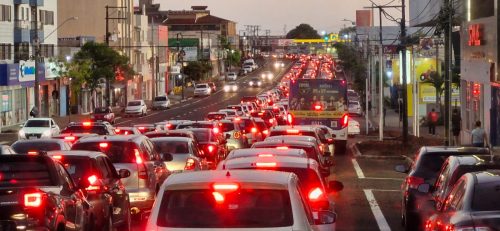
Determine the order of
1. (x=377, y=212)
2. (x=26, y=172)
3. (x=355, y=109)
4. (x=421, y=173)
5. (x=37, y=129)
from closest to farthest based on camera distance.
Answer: (x=26, y=172) → (x=421, y=173) → (x=377, y=212) → (x=37, y=129) → (x=355, y=109)

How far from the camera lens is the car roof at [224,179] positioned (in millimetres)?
9719

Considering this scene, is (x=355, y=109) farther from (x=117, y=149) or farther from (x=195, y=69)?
(x=117, y=149)

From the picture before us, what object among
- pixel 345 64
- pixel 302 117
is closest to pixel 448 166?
pixel 302 117

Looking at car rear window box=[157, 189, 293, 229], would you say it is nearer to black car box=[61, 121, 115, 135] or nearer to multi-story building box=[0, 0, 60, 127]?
black car box=[61, 121, 115, 135]

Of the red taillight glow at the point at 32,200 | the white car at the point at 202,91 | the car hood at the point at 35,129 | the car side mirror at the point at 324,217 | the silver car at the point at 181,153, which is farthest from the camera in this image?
the white car at the point at 202,91

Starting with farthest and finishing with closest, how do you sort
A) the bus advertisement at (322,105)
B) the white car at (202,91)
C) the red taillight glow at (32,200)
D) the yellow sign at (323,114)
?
the white car at (202,91) < the yellow sign at (323,114) < the bus advertisement at (322,105) < the red taillight glow at (32,200)

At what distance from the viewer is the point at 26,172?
1355 cm

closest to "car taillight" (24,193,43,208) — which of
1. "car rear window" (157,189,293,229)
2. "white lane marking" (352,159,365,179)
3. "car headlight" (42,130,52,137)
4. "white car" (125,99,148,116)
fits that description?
"car rear window" (157,189,293,229)

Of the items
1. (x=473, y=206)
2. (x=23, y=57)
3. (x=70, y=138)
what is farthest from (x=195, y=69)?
(x=473, y=206)

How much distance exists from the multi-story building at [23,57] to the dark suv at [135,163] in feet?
160

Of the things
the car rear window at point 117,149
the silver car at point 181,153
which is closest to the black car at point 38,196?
the car rear window at point 117,149

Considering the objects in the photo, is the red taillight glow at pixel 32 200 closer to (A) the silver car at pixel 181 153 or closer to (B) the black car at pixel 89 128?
(A) the silver car at pixel 181 153

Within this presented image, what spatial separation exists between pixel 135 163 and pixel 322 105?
27.5 metres

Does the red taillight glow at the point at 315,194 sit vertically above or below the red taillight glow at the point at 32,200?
below
